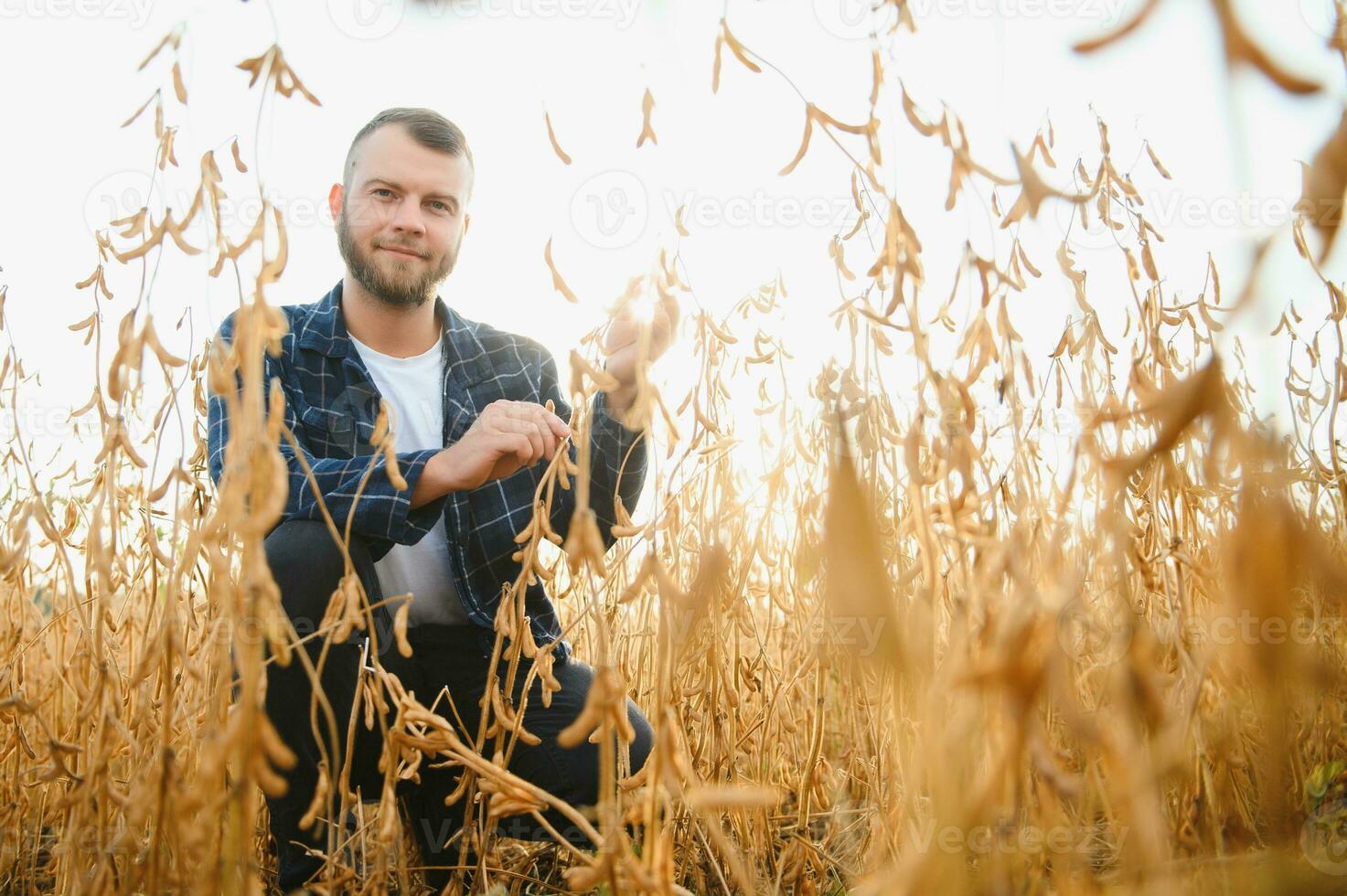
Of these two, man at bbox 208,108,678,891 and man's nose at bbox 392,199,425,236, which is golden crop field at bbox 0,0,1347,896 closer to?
man at bbox 208,108,678,891

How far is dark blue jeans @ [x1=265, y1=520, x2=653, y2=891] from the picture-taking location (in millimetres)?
1286

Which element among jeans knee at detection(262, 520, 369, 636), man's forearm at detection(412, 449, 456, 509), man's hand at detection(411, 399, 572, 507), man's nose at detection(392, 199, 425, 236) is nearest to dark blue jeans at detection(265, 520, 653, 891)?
jeans knee at detection(262, 520, 369, 636)

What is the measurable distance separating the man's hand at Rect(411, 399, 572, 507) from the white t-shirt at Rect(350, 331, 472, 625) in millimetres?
356

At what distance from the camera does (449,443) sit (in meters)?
1.71

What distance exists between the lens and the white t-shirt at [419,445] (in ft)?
5.29

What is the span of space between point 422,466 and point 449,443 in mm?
465

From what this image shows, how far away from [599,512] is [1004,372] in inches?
37.8

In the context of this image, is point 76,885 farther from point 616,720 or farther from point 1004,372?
point 1004,372

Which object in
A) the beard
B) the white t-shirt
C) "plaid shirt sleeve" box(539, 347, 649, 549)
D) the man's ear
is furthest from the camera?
the man's ear

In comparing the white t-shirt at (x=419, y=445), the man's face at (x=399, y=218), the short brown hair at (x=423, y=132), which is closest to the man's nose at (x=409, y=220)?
the man's face at (x=399, y=218)

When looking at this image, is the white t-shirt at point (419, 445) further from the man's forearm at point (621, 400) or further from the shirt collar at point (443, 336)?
the man's forearm at point (621, 400)

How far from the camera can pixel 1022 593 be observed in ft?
1.34

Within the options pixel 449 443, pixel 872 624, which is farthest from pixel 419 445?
pixel 872 624

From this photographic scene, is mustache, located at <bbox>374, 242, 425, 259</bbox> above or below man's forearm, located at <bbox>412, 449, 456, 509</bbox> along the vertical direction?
above
